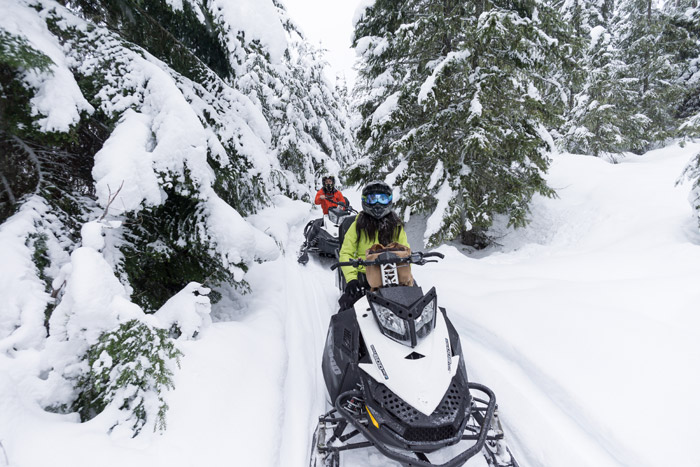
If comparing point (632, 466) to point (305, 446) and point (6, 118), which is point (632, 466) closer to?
point (305, 446)

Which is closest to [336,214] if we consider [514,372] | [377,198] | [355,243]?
[355,243]

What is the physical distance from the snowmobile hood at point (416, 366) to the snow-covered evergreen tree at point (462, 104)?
564cm

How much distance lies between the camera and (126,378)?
217 centimetres

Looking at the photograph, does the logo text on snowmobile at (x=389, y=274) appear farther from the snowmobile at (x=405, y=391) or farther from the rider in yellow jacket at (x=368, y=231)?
the rider in yellow jacket at (x=368, y=231)

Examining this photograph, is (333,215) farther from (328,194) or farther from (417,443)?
(417,443)

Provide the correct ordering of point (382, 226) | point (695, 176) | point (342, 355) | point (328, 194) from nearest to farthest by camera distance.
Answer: point (342, 355) → point (382, 226) → point (695, 176) → point (328, 194)

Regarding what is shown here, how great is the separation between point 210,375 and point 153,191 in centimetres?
169

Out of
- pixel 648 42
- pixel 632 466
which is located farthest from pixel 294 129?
pixel 648 42

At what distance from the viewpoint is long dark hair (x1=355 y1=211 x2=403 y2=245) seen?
387 centimetres

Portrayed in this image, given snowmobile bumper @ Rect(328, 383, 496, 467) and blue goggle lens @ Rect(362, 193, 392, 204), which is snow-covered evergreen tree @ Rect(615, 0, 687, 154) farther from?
snowmobile bumper @ Rect(328, 383, 496, 467)

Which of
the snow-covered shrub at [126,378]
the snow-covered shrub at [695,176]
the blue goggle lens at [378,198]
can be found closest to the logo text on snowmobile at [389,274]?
the blue goggle lens at [378,198]

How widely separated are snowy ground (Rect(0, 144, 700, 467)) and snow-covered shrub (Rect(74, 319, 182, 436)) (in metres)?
0.14

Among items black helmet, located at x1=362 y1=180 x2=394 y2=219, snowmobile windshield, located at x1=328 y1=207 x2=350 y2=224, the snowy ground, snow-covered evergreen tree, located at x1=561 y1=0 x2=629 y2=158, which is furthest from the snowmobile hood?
snow-covered evergreen tree, located at x1=561 y1=0 x2=629 y2=158

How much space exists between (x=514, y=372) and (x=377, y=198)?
7.64 feet
